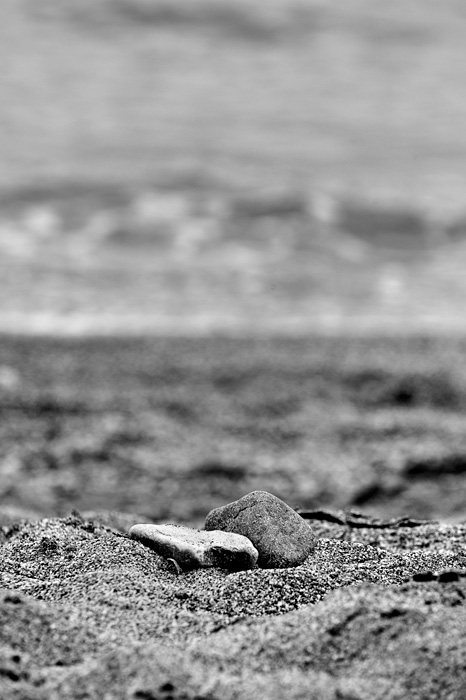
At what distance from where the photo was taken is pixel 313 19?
46.1ft

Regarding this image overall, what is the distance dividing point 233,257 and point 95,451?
3.54m

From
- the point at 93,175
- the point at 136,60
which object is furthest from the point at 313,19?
the point at 93,175

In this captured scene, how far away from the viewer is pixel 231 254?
760 centimetres

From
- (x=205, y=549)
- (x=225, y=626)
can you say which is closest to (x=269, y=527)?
(x=205, y=549)

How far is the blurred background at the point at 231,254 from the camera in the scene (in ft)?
13.8

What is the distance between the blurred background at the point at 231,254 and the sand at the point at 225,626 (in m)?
1.90

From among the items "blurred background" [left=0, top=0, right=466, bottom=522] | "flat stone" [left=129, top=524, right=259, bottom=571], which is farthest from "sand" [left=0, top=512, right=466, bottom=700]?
"blurred background" [left=0, top=0, right=466, bottom=522]

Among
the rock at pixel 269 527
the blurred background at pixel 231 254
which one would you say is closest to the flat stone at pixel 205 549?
the rock at pixel 269 527

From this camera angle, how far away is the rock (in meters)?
1.85

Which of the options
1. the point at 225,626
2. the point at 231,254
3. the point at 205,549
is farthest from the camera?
the point at 231,254

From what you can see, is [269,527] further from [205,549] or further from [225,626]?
[225,626]

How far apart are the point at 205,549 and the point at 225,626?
27cm

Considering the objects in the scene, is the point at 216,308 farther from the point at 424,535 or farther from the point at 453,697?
the point at 453,697

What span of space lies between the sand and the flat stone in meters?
0.03
